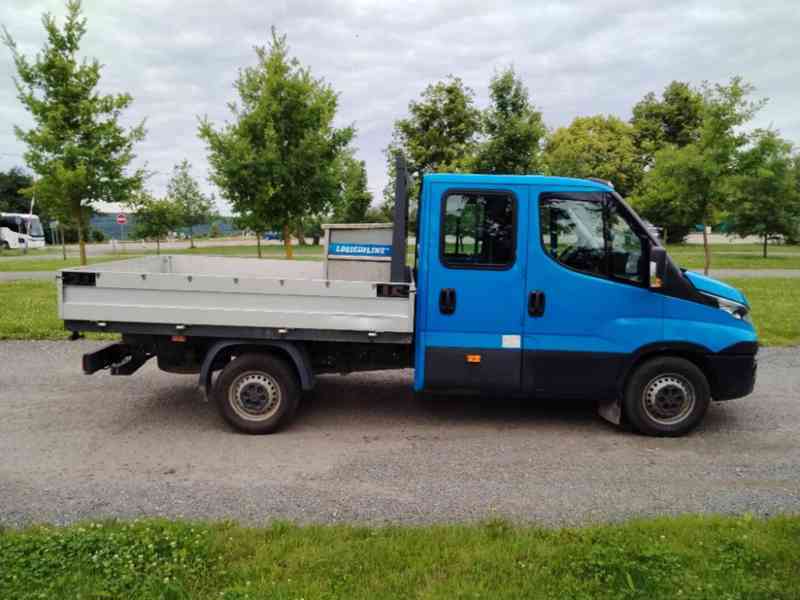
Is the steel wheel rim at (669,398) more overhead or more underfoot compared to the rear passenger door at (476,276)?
more underfoot

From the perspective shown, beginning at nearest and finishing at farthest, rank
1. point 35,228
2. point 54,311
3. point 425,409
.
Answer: point 425,409
point 54,311
point 35,228

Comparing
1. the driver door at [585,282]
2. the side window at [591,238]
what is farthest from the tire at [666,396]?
the side window at [591,238]

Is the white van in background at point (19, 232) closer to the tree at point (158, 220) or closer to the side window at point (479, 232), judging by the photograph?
the tree at point (158, 220)

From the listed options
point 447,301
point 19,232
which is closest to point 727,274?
point 447,301

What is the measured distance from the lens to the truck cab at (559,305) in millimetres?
5258

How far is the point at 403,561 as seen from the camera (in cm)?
320

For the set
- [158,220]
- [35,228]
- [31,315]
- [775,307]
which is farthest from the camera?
[35,228]

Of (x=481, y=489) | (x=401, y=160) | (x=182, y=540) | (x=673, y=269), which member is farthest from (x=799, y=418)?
(x=182, y=540)

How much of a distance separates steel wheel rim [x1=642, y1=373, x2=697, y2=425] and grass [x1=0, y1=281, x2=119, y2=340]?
774 cm

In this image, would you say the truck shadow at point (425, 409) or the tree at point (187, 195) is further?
the tree at point (187, 195)

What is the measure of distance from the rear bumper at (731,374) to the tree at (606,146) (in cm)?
3204

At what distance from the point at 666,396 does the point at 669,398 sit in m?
0.03

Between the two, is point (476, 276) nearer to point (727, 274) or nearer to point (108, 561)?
point (108, 561)

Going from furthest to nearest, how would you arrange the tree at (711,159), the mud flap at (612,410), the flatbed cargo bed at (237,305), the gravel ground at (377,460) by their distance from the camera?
the tree at (711,159) → the mud flap at (612,410) → the flatbed cargo bed at (237,305) → the gravel ground at (377,460)
